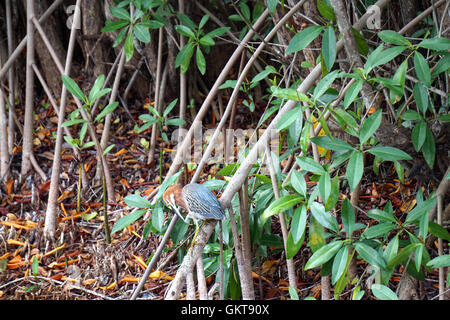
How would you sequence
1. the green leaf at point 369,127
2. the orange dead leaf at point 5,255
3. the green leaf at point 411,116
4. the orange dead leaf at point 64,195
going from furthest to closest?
1. the orange dead leaf at point 64,195
2. the orange dead leaf at point 5,255
3. the green leaf at point 411,116
4. the green leaf at point 369,127

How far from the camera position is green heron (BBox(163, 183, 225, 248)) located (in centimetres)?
210

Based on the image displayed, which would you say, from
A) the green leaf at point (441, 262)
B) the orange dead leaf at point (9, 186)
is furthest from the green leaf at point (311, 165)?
the orange dead leaf at point (9, 186)

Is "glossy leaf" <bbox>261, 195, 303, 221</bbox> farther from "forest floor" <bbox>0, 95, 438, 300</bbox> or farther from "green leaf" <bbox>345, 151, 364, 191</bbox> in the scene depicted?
"forest floor" <bbox>0, 95, 438, 300</bbox>

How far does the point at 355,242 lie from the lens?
2039mm

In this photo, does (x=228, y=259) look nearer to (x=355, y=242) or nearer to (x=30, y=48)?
(x=355, y=242)

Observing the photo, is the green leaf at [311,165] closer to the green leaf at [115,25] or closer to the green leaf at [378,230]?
the green leaf at [378,230]

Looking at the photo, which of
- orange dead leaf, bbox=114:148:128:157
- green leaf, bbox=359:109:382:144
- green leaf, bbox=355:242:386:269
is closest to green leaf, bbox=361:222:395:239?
green leaf, bbox=355:242:386:269

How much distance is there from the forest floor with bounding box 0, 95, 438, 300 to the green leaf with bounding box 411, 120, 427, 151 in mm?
638

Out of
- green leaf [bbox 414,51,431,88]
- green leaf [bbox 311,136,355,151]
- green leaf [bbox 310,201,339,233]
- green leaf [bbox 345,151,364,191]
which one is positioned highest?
green leaf [bbox 414,51,431,88]

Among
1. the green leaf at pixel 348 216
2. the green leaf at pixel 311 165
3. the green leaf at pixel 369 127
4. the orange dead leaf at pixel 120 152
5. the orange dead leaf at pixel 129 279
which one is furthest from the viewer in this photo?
the orange dead leaf at pixel 120 152

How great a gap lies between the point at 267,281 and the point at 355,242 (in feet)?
2.78

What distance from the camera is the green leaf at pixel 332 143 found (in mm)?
1935

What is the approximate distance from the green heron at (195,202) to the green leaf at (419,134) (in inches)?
30.7

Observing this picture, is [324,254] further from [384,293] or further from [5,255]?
[5,255]
